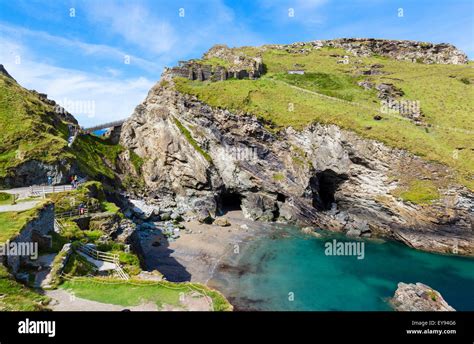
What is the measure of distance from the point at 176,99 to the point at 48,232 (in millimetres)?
46335

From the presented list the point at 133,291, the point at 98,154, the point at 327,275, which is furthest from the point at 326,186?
the point at 98,154

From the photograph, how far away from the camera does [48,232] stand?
88.2 feet

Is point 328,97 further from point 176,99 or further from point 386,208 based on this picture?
point 176,99

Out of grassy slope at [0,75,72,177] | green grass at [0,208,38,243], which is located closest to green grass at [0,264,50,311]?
green grass at [0,208,38,243]

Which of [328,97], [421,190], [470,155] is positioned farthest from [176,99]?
[470,155]

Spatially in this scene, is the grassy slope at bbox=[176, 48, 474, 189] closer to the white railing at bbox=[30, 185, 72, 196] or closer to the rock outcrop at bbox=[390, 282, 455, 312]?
the rock outcrop at bbox=[390, 282, 455, 312]

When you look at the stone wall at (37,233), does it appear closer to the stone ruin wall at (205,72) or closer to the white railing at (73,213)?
the white railing at (73,213)

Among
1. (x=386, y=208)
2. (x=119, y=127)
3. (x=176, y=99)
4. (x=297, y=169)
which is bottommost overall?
(x=386, y=208)

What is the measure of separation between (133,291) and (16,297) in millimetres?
6691

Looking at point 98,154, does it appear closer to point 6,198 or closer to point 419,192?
point 6,198

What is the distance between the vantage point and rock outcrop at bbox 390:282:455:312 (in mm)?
29719

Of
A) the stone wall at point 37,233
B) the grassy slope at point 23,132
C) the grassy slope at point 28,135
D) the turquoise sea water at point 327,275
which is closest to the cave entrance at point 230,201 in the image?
the turquoise sea water at point 327,275

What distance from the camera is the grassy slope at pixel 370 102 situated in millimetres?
53219
